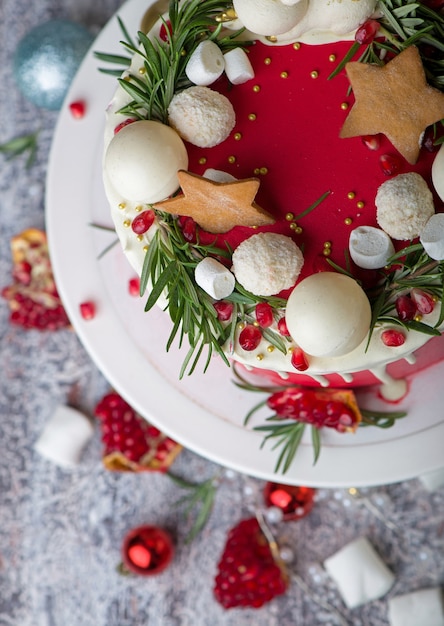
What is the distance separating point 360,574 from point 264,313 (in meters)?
0.85

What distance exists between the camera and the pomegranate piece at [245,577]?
5.51 feet

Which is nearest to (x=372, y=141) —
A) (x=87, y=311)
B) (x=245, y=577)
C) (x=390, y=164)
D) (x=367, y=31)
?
(x=390, y=164)

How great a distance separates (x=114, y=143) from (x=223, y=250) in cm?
23

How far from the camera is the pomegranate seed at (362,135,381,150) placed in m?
1.18

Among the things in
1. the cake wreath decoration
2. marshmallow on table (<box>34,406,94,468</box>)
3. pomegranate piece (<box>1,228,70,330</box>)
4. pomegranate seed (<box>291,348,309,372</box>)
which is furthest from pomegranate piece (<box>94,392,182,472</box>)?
pomegranate seed (<box>291,348,309,372</box>)

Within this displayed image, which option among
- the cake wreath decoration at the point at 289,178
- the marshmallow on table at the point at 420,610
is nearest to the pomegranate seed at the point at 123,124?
the cake wreath decoration at the point at 289,178

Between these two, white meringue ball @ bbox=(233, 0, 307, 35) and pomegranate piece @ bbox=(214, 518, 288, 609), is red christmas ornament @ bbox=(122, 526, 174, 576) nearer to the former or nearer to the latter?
pomegranate piece @ bbox=(214, 518, 288, 609)

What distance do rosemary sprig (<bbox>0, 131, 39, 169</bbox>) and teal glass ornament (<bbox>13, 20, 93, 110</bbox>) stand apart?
0.17 meters

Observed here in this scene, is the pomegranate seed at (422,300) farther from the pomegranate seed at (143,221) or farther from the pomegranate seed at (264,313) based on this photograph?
the pomegranate seed at (143,221)

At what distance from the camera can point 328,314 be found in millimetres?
1048

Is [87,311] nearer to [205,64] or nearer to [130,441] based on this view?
[130,441]

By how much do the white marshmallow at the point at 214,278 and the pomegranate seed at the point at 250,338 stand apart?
0.07 metres

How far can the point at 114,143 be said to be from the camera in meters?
1.13

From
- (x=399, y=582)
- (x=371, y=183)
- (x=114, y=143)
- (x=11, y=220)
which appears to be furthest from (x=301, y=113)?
(x=399, y=582)
